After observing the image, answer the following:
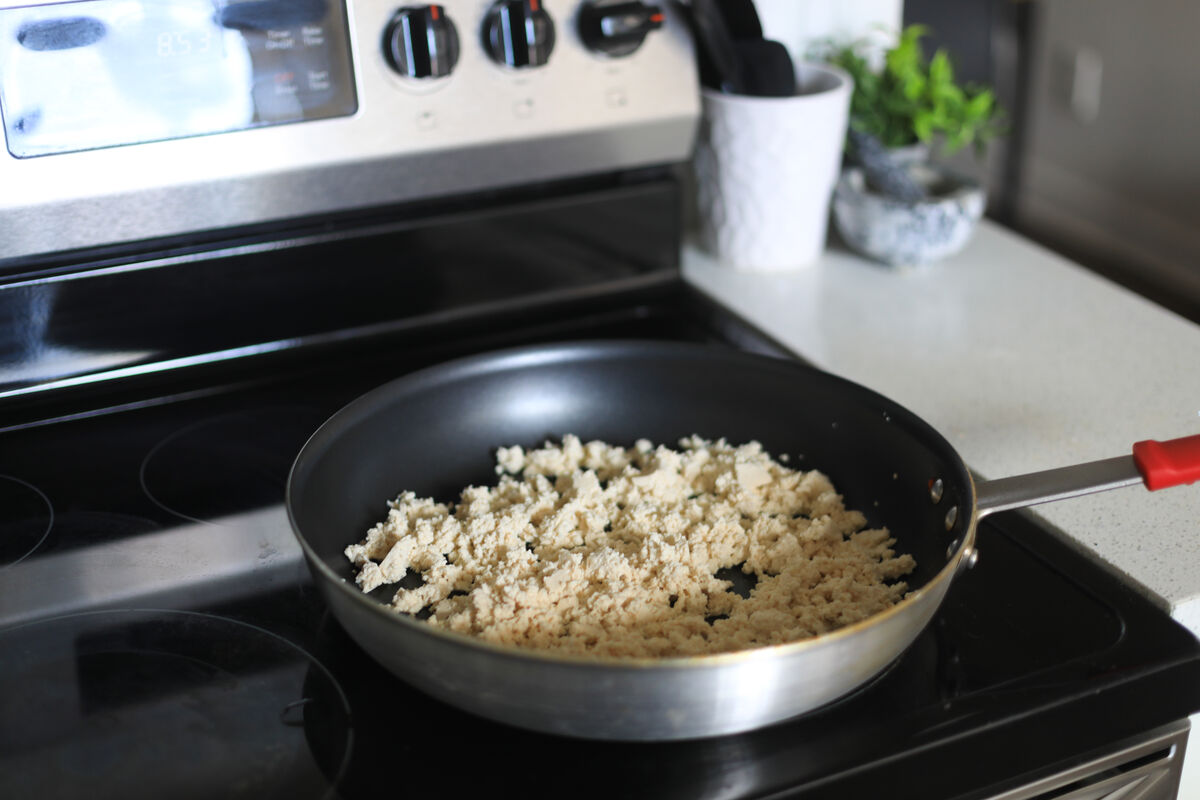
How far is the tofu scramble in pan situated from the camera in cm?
54

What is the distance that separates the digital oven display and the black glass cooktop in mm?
241

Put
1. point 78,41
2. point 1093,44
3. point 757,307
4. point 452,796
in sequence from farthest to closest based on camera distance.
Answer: point 1093,44 < point 757,307 < point 78,41 < point 452,796

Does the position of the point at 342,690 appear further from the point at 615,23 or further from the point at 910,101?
the point at 910,101

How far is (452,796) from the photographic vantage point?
1.49 ft

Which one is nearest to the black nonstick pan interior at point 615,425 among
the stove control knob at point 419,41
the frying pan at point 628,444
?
the frying pan at point 628,444

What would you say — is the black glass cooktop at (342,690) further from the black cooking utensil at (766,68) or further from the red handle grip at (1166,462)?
the black cooking utensil at (766,68)

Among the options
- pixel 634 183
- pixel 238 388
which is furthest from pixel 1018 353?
pixel 238 388

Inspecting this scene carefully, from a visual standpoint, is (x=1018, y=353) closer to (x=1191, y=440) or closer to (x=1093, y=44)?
(x=1191, y=440)

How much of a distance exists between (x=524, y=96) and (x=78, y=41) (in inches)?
11.8

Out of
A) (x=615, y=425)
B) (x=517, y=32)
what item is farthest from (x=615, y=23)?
(x=615, y=425)

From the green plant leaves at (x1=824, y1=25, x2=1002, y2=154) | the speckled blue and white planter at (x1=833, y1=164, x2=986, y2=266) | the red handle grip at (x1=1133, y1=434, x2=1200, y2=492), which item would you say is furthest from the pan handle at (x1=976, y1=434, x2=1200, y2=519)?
the green plant leaves at (x1=824, y1=25, x2=1002, y2=154)

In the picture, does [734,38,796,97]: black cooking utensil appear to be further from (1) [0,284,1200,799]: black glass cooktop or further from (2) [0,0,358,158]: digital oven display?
(1) [0,284,1200,799]: black glass cooktop

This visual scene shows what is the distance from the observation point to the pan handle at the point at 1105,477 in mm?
524

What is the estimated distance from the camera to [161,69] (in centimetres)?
69
